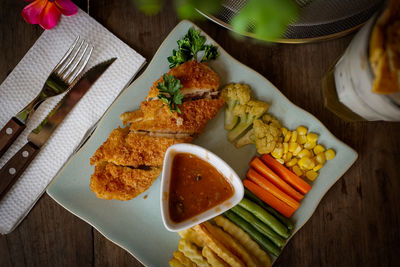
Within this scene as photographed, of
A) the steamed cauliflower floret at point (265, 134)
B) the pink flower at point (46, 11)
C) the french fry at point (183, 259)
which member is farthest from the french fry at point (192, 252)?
the pink flower at point (46, 11)

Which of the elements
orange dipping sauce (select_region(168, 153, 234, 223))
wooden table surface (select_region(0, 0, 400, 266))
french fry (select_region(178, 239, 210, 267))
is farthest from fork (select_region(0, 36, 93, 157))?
french fry (select_region(178, 239, 210, 267))

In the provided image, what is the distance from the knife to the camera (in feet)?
9.50

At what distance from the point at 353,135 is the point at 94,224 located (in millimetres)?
2648

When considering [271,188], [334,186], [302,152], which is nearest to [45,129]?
[271,188]

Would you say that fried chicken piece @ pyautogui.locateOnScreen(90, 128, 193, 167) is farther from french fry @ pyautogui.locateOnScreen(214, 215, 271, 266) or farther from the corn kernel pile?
the corn kernel pile

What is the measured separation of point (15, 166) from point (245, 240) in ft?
7.33

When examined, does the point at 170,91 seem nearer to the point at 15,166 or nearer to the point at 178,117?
the point at 178,117

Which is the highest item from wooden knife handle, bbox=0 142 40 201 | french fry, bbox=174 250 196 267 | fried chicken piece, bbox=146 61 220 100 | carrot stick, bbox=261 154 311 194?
fried chicken piece, bbox=146 61 220 100

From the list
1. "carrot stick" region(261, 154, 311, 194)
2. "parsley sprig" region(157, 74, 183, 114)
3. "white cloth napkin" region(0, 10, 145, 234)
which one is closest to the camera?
"parsley sprig" region(157, 74, 183, 114)

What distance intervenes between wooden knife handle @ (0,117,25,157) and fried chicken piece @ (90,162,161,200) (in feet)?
2.79

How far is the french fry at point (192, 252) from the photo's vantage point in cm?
280

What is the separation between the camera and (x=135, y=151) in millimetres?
2781

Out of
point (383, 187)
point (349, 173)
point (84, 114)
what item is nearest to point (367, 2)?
point (349, 173)

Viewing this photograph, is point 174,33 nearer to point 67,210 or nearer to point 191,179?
point 191,179
